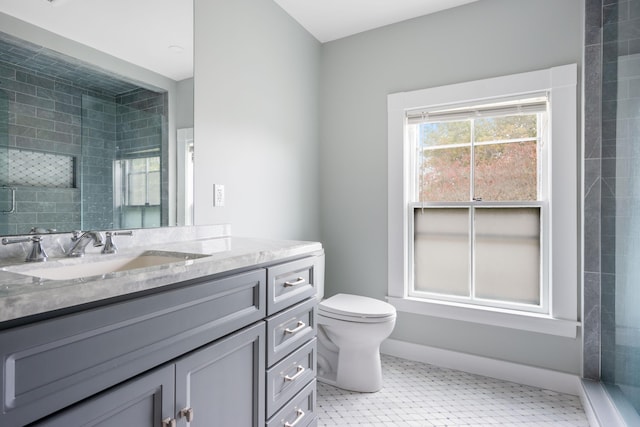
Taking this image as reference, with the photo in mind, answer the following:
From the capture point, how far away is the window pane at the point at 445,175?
7.64 ft

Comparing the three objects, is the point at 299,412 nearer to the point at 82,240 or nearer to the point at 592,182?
the point at 82,240

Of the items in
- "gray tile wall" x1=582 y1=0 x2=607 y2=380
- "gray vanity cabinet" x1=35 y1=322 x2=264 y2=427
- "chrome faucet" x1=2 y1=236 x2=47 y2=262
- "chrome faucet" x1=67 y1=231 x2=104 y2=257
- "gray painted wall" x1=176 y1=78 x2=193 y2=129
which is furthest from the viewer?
"gray tile wall" x1=582 y1=0 x2=607 y2=380

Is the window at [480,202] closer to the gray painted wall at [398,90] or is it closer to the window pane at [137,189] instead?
the gray painted wall at [398,90]

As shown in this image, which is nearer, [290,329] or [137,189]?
[290,329]

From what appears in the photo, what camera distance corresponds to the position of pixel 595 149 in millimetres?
1874

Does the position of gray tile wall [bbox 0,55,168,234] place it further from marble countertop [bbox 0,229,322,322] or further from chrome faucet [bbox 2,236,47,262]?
marble countertop [bbox 0,229,322,322]

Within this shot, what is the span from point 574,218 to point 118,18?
96.8 inches

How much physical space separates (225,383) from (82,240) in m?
0.68

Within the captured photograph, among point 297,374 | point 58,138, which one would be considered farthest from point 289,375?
point 58,138

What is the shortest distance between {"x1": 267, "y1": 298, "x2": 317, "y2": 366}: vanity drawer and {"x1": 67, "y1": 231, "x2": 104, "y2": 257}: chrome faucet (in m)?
0.65

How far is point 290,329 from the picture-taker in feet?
4.26

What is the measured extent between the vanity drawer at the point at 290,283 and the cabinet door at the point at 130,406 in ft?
1.37

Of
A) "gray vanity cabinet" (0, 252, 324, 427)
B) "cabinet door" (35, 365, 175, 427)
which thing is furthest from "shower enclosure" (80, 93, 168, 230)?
"cabinet door" (35, 365, 175, 427)

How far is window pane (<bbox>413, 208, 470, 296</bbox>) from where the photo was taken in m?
2.34
